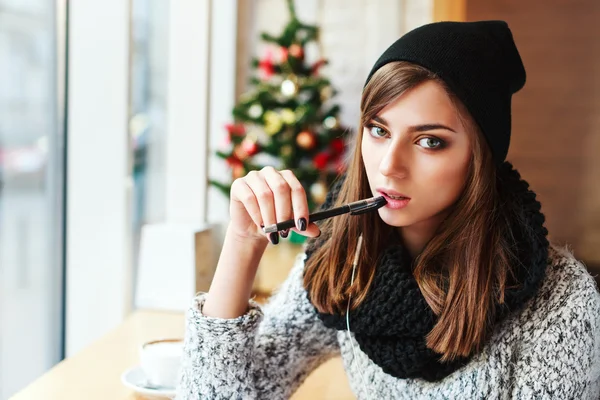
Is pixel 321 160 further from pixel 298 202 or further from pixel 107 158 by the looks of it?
pixel 298 202

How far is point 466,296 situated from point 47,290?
52.1 inches

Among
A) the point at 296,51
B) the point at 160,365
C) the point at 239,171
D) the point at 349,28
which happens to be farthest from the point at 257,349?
the point at 349,28

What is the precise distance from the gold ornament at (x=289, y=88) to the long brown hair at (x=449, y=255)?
1.44 meters

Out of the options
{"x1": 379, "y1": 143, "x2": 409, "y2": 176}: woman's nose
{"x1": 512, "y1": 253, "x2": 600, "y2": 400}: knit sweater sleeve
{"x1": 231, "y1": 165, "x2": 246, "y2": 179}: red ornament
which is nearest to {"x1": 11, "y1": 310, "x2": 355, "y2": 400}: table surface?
{"x1": 512, "y1": 253, "x2": 600, "y2": 400}: knit sweater sleeve

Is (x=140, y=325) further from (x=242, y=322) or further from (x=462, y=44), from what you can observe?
(x=462, y=44)

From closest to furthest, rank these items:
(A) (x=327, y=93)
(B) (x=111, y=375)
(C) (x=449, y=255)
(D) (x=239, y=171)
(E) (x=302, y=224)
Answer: (E) (x=302, y=224)
(C) (x=449, y=255)
(B) (x=111, y=375)
(D) (x=239, y=171)
(A) (x=327, y=93)

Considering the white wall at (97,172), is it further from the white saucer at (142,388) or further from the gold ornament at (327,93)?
the gold ornament at (327,93)

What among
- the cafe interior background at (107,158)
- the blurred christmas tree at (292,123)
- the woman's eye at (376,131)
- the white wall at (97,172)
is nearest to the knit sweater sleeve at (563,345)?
the woman's eye at (376,131)

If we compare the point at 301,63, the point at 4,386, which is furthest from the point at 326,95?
the point at 4,386

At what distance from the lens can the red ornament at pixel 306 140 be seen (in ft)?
8.04

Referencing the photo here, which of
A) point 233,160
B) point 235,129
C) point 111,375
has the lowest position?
point 111,375

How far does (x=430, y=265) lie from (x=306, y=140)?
57.5 inches

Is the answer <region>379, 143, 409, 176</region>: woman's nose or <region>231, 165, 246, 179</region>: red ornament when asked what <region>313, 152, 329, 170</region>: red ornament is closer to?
<region>231, 165, 246, 179</region>: red ornament

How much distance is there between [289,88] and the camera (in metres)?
2.50
